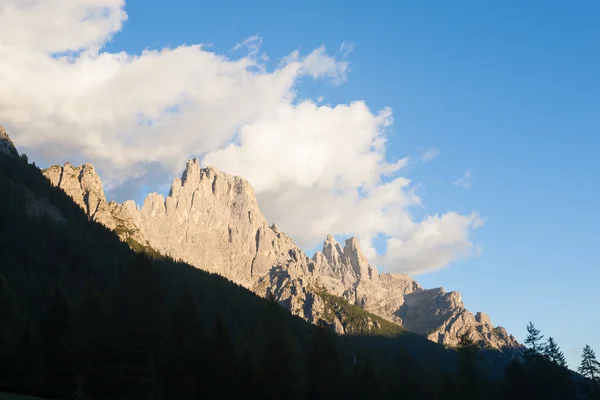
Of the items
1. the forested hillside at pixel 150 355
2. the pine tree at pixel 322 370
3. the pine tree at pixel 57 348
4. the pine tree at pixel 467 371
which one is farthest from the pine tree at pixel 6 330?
the pine tree at pixel 467 371

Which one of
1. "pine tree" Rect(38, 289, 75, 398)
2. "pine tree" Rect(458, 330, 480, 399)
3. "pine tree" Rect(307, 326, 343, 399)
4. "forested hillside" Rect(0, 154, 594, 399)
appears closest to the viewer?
"forested hillside" Rect(0, 154, 594, 399)

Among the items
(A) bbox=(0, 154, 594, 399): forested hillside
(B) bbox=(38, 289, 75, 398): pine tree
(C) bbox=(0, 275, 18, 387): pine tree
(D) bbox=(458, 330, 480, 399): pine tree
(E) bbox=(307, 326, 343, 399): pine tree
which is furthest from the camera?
(D) bbox=(458, 330, 480, 399): pine tree

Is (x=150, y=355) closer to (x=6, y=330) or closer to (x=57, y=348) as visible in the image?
(x=57, y=348)

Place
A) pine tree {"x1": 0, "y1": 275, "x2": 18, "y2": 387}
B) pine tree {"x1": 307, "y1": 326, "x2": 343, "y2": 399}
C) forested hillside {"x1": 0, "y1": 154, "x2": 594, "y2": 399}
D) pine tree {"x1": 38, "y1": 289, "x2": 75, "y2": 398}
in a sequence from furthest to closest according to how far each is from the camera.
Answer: pine tree {"x1": 307, "y1": 326, "x2": 343, "y2": 399}, pine tree {"x1": 38, "y1": 289, "x2": 75, "y2": 398}, pine tree {"x1": 0, "y1": 275, "x2": 18, "y2": 387}, forested hillside {"x1": 0, "y1": 154, "x2": 594, "y2": 399}

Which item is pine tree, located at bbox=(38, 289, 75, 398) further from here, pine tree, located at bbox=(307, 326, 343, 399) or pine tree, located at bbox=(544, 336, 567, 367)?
pine tree, located at bbox=(544, 336, 567, 367)

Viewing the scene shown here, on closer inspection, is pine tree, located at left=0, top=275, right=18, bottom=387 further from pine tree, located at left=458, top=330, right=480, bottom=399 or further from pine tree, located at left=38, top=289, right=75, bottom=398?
pine tree, located at left=458, top=330, right=480, bottom=399

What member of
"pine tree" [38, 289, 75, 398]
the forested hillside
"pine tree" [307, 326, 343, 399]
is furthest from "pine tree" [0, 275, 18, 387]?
"pine tree" [307, 326, 343, 399]

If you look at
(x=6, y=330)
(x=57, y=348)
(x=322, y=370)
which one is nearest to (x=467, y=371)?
(x=322, y=370)

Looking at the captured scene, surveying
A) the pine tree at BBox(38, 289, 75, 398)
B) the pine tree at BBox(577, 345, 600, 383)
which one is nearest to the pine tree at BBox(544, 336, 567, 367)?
the pine tree at BBox(577, 345, 600, 383)

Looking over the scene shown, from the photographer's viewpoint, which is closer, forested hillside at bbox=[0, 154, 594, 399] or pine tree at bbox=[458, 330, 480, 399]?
forested hillside at bbox=[0, 154, 594, 399]

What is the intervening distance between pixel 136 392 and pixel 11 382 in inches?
433

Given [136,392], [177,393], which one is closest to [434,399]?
[177,393]

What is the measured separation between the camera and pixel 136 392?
49.8 m

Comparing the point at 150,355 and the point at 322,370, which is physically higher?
the point at 322,370
